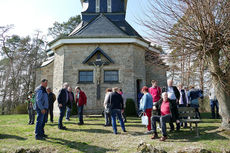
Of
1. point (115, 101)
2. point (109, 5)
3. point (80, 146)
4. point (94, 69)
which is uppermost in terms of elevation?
point (109, 5)

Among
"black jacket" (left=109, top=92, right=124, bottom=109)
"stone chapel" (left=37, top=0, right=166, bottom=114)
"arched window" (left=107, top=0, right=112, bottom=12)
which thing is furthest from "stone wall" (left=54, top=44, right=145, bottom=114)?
"arched window" (left=107, top=0, right=112, bottom=12)

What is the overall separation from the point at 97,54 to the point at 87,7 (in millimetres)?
7432

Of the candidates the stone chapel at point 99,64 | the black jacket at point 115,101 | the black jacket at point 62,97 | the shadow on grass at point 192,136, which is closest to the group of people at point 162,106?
the shadow on grass at point 192,136

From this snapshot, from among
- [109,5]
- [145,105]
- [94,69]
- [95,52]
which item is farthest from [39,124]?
[109,5]

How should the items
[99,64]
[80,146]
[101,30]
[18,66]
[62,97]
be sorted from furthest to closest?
[18,66], [101,30], [99,64], [62,97], [80,146]

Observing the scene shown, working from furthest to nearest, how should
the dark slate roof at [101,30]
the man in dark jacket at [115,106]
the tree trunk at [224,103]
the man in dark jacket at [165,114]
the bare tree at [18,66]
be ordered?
the bare tree at [18,66] → the dark slate roof at [101,30] → the man in dark jacket at [115,106] → the tree trunk at [224,103] → the man in dark jacket at [165,114]

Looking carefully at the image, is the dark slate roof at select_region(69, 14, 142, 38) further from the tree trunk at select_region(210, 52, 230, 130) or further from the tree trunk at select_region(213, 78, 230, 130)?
the tree trunk at select_region(213, 78, 230, 130)

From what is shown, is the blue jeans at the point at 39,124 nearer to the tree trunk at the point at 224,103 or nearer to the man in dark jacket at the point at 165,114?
the man in dark jacket at the point at 165,114

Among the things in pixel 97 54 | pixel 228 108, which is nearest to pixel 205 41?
pixel 228 108

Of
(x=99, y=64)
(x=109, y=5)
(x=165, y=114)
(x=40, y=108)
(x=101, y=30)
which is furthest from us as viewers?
(x=109, y=5)

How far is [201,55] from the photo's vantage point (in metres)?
6.31

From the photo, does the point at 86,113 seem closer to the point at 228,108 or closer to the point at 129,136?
the point at 129,136

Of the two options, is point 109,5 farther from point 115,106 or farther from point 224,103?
point 224,103

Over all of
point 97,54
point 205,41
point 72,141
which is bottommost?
point 72,141
